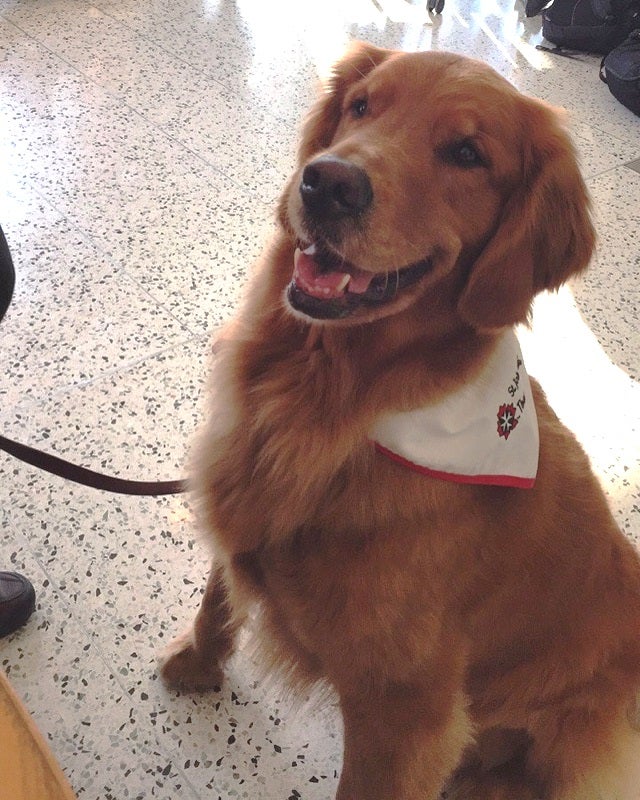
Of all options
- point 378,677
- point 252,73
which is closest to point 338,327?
point 378,677

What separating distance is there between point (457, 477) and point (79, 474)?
29.0 inches

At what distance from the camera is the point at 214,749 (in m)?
1.39

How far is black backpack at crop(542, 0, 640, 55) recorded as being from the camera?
4.02 metres

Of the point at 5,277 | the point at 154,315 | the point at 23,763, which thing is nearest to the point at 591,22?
the point at 154,315

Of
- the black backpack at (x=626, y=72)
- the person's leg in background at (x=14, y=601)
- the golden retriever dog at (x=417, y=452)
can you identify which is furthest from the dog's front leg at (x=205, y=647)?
the black backpack at (x=626, y=72)

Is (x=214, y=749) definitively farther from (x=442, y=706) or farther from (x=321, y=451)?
(x=321, y=451)

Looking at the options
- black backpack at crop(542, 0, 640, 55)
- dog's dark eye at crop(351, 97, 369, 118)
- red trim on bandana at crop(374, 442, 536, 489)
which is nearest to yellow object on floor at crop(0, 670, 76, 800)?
red trim on bandana at crop(374, 442, 536, 489)

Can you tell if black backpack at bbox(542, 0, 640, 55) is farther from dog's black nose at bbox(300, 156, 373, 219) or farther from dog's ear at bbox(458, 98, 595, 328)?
dog's black nose at bbox(300, 156, 373, 219)

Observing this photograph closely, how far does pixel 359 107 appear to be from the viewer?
47.0 inches

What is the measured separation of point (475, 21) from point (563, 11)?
62 cm

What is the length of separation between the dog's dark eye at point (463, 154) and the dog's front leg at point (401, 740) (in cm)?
81

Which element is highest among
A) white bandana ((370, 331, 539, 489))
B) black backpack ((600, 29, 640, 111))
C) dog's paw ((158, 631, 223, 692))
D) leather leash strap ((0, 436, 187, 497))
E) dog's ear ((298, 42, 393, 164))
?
dog's ear ((298, 42, 393, 164))

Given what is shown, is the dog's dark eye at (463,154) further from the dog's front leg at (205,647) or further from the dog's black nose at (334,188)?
the dog's front leg at (205,647)

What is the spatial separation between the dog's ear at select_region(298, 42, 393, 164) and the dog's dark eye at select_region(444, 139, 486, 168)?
0.96 feet
